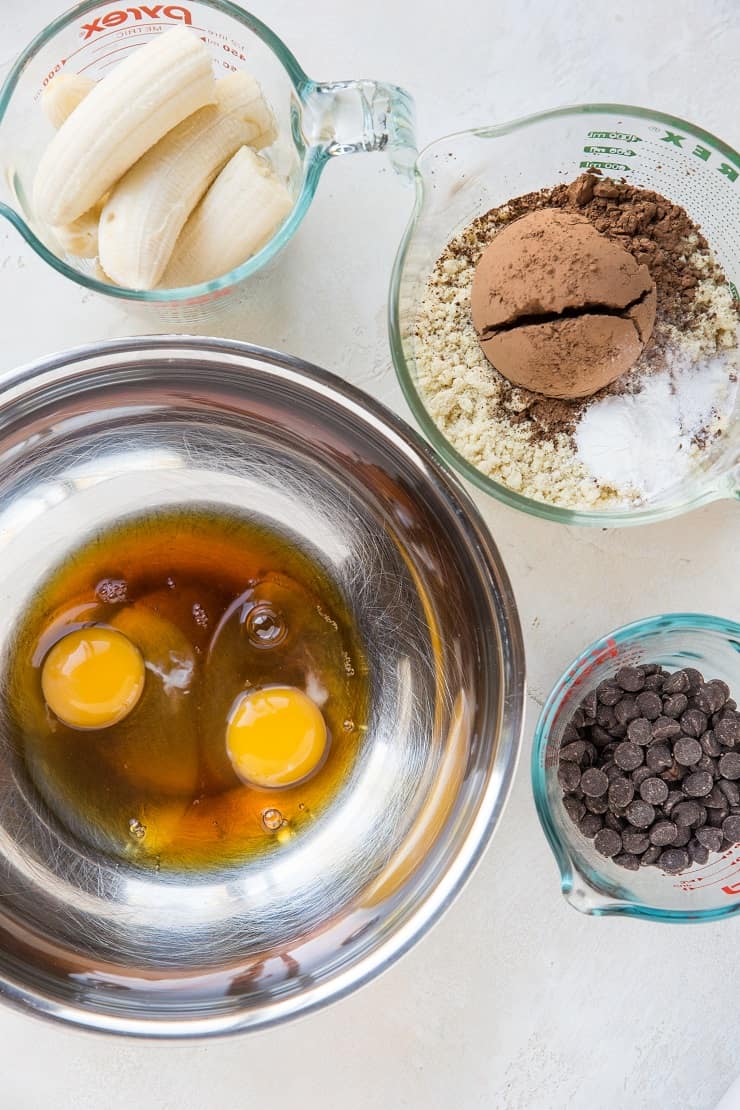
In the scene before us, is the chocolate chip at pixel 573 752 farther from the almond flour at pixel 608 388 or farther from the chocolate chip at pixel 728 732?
the almond flour at pixel 608 388

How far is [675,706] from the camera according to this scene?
1.01m

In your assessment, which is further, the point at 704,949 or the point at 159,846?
the point at 704,949

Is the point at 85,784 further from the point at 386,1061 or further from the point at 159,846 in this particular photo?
the point at 386,1061

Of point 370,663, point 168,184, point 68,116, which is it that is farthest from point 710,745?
point 68,116

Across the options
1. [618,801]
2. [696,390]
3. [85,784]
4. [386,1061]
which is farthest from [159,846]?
[696,390]

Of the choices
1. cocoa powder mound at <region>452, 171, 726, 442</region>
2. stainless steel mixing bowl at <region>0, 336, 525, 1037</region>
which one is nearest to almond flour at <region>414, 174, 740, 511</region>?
cocoa powder mound at <region>452, 171, 726, 442</region>

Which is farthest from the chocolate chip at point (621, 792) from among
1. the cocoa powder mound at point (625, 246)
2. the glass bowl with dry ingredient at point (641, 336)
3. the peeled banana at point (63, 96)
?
the peeled banana at point (63, 96)

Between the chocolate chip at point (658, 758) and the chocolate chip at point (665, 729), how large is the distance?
0.5 inches

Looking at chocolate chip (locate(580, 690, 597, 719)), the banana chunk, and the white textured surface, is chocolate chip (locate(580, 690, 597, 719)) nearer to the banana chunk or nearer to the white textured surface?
the white textured surface

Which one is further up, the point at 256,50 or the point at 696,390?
the point at 256,50

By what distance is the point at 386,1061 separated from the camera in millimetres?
1116

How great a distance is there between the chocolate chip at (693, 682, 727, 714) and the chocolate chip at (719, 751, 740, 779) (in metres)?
0.05

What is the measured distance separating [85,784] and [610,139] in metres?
0.92

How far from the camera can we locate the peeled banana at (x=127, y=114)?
876 mm
